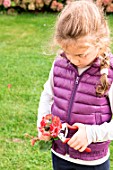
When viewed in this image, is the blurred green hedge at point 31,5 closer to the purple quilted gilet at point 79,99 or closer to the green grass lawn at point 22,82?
the green grass lawn at point 22,82

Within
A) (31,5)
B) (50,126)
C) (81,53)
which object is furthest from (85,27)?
(31,5)

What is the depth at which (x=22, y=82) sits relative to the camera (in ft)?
15.0

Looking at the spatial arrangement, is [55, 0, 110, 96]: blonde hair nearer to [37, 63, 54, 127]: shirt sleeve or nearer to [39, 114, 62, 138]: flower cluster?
[39, 114, 62, 138]: flower cluster

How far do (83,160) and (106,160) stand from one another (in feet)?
0.43

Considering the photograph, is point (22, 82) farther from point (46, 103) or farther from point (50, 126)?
point (50, 126)

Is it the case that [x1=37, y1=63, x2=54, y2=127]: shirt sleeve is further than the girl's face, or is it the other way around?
[x1=37, y1=63, x2=54, y2=127]: shirt sleeve

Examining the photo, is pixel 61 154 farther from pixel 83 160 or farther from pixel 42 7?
pixel 42 7

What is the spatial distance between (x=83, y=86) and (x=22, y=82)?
255cm

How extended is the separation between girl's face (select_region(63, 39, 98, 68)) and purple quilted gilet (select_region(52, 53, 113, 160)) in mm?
Result: 57

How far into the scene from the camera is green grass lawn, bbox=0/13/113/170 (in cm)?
340

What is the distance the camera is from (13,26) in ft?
21.1

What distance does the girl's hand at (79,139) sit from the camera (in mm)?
2049

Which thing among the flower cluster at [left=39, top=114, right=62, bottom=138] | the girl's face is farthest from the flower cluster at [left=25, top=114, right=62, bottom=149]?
the girl's face

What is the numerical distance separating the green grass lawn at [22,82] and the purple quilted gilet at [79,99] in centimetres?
14
